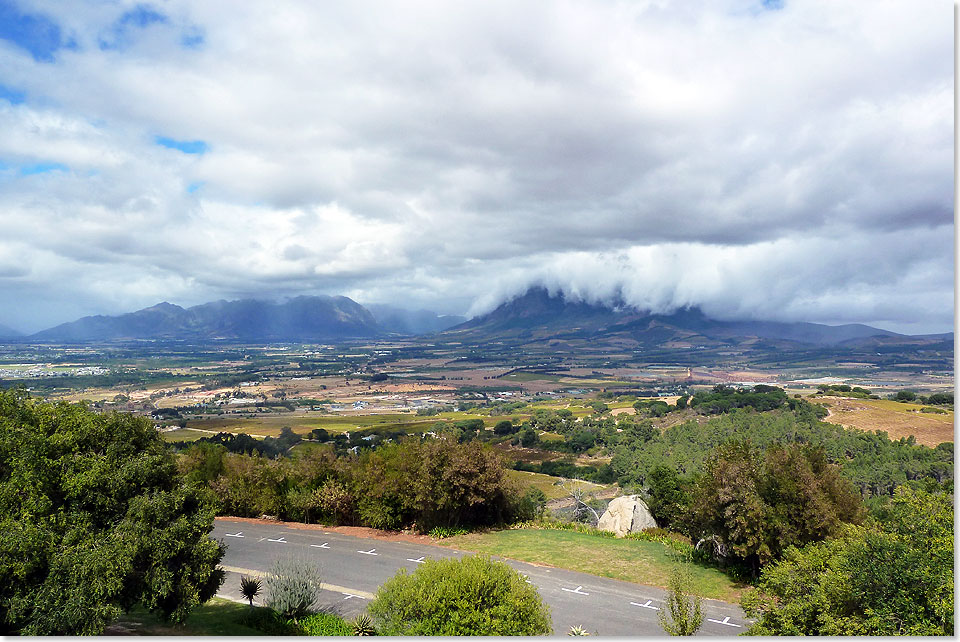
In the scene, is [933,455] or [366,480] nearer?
[366,480]

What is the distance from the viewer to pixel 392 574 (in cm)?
1753

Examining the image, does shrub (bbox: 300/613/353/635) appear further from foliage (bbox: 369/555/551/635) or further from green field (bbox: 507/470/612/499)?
green field (bbox: 507/470/612/499)

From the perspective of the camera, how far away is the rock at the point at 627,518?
2466 centimetres

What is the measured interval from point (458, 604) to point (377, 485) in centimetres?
1484

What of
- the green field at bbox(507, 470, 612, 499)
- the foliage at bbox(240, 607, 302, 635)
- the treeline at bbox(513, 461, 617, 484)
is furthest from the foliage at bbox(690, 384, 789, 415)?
the foliage at bbox(240, 607, 302, 635)

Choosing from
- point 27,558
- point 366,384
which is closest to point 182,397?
point 366,384

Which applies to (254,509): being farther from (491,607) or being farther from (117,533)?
(491,607)

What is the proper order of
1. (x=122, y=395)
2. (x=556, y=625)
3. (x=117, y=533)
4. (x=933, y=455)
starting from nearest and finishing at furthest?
(x=117, y=533), (x=556, y=625), (x=933, y=455), (x=122, y=395)

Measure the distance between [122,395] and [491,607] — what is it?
4577 inches

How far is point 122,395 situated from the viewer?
10156 centimetres

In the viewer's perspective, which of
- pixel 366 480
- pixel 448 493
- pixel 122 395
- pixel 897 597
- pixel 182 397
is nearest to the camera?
pixel 897 597

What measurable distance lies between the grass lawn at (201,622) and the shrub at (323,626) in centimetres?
105

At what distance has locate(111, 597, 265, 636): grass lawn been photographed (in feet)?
37.0

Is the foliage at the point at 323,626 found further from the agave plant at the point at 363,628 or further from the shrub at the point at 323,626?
the agave plant at the point at 363,628
